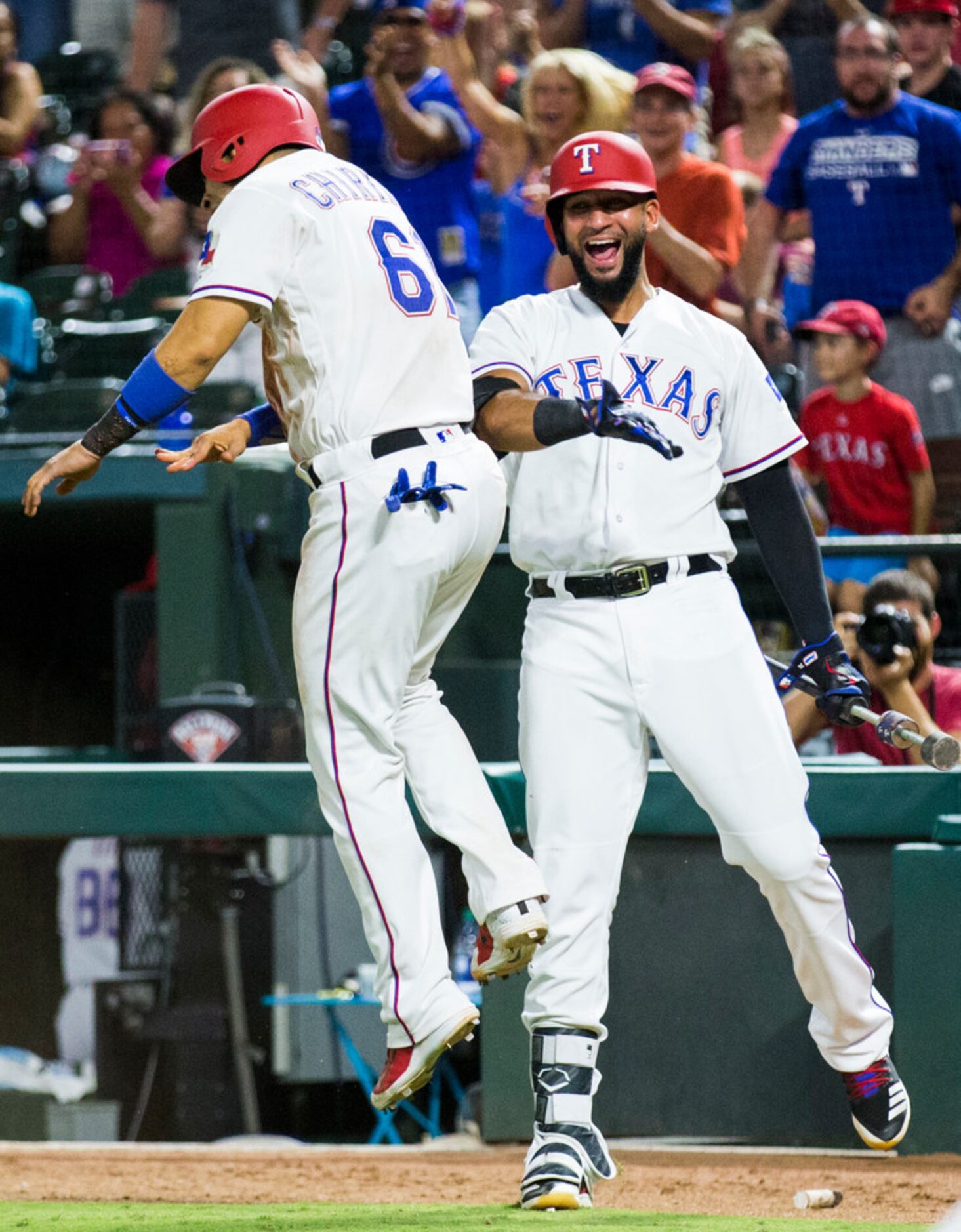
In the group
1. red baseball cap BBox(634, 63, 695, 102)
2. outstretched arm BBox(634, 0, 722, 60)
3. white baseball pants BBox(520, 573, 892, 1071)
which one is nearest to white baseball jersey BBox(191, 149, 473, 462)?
white baseball pants BBox(520, 573, 892, 1071)

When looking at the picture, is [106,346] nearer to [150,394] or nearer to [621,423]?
[150,394]

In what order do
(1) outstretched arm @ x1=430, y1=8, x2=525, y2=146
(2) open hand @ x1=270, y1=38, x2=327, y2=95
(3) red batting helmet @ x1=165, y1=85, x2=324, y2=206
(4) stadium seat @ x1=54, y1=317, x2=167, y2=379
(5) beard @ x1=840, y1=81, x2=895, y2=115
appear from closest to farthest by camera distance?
(3) red batting helmet @ x1=165, y1=85, x2=324, y2=206
(5) beard @ x1=840, y1=81, x2=895, y2=115
(1) outstretched arm @ x1=430, y1=8, x2=525, y2=146
(4) stadium seat @ x1=54, y1=317, x2=167, y2=379
(2) open hand @ x1=270, y1=38, x2=327, y2=95

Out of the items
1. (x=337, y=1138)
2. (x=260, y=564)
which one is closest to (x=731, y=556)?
(x=260, y=564)

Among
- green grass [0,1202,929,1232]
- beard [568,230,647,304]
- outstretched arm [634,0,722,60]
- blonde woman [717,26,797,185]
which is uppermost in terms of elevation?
outstretched arm [634,0,722,60]

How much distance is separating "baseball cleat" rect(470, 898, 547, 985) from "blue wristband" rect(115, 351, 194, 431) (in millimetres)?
1149

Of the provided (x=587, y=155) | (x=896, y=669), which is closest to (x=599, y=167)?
(x=587, y=155)

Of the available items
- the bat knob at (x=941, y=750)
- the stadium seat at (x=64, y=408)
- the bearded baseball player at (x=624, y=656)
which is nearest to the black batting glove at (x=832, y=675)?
the bearded baseball player at (x=624, y=656)

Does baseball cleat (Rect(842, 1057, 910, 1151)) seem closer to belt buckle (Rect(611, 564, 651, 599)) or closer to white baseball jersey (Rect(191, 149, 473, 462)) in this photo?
belt buckle (Rect(611, 564, 651, 599))

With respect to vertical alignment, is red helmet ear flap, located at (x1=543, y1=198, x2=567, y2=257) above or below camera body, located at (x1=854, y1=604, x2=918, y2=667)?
above

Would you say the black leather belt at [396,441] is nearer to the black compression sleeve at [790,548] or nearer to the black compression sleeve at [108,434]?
the black compression sleeve at [108,434]

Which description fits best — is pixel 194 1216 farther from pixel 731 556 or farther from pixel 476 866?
pixel 731 556

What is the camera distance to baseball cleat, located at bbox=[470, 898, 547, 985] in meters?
3.59

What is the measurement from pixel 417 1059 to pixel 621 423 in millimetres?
1266

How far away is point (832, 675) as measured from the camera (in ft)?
13.4
